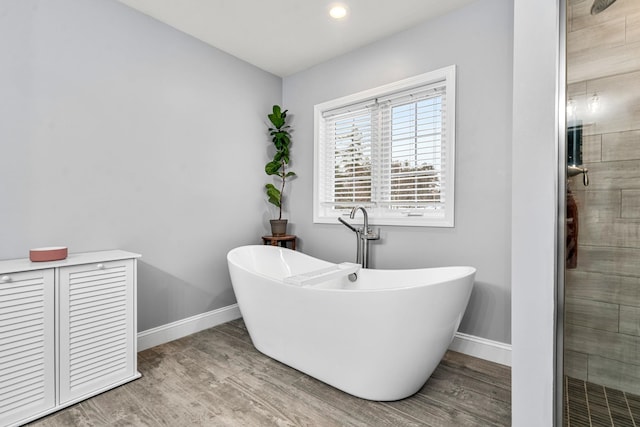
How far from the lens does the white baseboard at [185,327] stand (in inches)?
92.8

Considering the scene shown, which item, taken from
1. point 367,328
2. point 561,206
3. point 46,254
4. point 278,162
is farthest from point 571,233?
point 278,162

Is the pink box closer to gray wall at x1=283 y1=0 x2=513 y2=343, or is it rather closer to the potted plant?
the potted plant

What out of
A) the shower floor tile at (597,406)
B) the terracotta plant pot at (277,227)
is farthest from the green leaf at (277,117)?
the shower floor tile at (597,406)

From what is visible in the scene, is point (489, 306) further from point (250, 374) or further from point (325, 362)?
point (250, 374)

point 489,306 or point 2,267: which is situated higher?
point 2,267

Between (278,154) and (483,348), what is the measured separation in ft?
8.10

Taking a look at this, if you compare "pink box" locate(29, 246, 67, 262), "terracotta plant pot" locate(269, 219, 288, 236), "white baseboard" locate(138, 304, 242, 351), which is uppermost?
"terracotta plant pot" locate(269, 219, 288, 236)

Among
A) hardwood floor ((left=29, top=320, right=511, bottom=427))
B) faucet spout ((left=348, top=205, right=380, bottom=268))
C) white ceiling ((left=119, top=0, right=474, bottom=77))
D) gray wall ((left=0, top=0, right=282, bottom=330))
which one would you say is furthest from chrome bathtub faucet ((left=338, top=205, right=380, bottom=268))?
white ceiling ((left=119, top=0, right=474, bottom=77))

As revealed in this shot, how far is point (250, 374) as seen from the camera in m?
1.97

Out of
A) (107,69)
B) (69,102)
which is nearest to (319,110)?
(107,69)

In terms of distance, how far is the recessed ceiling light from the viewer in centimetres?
223

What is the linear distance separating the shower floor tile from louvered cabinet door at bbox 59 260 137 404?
2.24 meters

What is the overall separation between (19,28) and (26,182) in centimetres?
90

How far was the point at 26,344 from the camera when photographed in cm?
154
